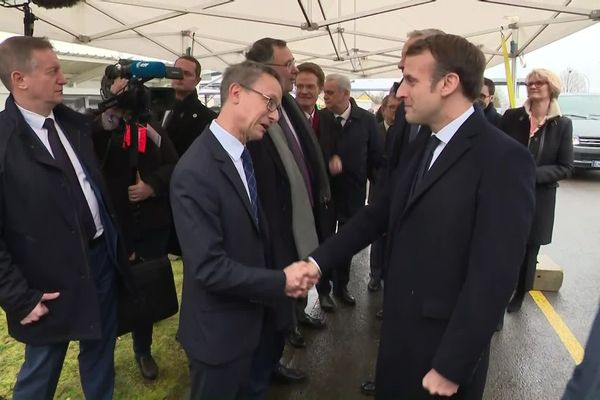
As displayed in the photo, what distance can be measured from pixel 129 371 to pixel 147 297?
0.93 m

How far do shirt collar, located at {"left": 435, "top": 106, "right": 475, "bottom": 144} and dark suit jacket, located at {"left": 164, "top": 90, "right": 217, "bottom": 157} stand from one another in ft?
7.42

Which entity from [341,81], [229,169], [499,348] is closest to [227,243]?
[229,169]

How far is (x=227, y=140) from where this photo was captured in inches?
67.2

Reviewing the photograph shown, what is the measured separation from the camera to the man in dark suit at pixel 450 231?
4.35 ft

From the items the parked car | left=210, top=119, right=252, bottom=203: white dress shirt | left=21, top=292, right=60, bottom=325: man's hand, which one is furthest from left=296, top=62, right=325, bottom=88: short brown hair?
the parked car

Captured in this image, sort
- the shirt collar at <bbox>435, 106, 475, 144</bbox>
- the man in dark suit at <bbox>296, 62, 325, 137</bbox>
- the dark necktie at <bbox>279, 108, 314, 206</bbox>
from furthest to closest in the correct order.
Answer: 1. the man in dark suit at <bbox>296, 62, 325, 137</bbox>
2. the dark necktie at <bbox>279, 108, 314, 206</bbox>
3. the shirt collar at <bbox>435, 106, 475, 144</bbox>

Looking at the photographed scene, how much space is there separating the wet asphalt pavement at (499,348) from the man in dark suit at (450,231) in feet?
4.46

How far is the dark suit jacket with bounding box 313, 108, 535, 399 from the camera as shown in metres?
1.32

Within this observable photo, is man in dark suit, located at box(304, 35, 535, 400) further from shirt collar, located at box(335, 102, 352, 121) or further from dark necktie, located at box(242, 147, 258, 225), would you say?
shirt collar, located at box(335, 102, 352, 121)

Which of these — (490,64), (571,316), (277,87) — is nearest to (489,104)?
(571,316)

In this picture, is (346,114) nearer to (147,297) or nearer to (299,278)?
(147,297)

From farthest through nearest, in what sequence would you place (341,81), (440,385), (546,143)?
1. (341,81)
2. (546,143)
3. (440,385)

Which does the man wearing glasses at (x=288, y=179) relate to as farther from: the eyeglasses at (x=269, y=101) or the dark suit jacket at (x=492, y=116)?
the dark suit jacket at (x=492, y=116)

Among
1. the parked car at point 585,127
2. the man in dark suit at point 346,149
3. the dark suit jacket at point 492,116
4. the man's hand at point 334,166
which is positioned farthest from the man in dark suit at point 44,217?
the parked car at point 585,127
